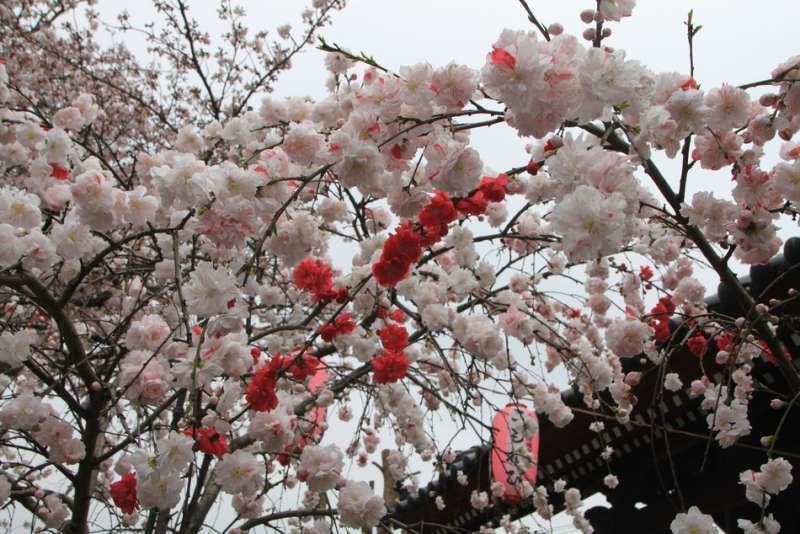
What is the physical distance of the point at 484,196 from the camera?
5.01 feet

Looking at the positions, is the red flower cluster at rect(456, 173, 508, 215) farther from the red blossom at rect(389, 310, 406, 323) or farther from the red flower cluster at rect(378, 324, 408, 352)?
the red blossom at rect(389, 310, 406, 323)

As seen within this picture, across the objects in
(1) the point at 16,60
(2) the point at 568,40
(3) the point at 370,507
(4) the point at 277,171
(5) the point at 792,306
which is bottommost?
(3) the point at 370,507

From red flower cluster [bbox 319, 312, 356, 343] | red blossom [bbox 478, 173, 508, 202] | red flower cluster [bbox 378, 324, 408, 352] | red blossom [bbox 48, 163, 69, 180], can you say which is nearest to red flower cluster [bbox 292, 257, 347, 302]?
red flower cluster [bbox 319, 312, 356, 343]

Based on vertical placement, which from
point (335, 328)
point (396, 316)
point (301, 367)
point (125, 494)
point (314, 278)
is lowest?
point (125, 494)

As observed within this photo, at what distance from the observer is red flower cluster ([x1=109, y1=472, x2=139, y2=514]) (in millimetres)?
1719

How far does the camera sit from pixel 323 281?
6.26 feet

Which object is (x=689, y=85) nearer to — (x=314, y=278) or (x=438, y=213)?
(x=438, y=213)

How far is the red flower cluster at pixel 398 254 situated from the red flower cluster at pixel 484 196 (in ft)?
0.42

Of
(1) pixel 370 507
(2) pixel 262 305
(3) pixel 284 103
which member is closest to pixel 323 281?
(1) pixel 370 507

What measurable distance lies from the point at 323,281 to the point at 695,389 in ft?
4.32

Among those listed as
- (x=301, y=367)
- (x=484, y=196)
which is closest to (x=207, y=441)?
(x=301, y=367)

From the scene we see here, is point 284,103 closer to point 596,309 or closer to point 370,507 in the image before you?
point 370,507

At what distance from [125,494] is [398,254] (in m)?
0.95

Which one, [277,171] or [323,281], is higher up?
[277,171]
